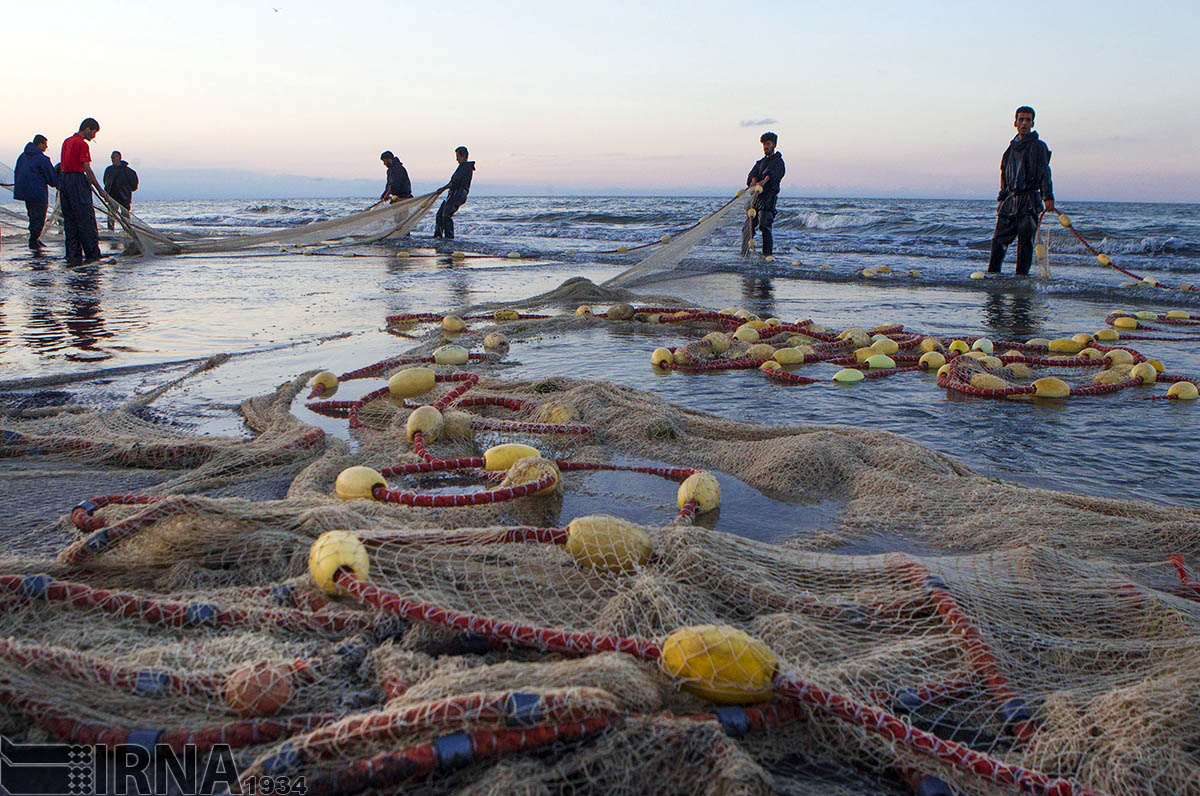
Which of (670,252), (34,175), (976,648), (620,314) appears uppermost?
(34,175)

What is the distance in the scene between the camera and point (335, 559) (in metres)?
2.13

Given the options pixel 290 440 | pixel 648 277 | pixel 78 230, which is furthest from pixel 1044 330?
pixel 78 230

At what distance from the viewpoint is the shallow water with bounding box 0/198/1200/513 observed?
445 centimetres

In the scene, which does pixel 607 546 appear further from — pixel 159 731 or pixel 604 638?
pixel 159 731

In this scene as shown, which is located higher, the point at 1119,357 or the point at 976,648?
the point at 1119,357

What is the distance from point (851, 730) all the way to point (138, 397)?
475 centimetres

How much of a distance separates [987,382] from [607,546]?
12.9 feet

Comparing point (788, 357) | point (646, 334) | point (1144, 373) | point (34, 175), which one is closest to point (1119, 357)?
point (1144, 373)

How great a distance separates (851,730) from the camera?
5.42 feet

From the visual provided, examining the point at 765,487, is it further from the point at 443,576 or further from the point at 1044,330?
the point at 1044,330

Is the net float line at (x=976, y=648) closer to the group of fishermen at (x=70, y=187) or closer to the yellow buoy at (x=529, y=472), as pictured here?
the yellow buoy at (x=529, y=472)

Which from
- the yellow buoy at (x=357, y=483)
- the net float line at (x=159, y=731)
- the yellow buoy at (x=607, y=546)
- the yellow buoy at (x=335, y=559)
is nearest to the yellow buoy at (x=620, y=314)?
the yellow buoy at (x=357, y=483)

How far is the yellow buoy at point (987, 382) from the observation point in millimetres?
5277

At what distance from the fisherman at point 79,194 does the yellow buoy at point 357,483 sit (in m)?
12.6
